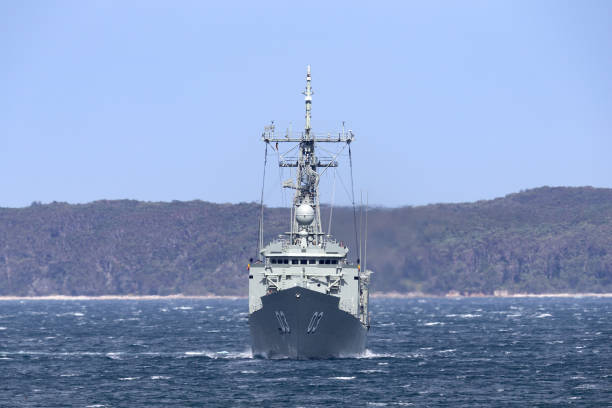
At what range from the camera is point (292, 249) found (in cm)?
6988

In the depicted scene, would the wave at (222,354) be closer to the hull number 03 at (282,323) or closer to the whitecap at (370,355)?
the whitecap at (370,355)

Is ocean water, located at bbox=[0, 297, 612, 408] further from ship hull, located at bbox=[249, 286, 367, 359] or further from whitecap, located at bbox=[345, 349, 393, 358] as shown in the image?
ship hull, located at bbox=[249, 286, 367, 359]

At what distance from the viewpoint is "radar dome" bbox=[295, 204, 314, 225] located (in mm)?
71062

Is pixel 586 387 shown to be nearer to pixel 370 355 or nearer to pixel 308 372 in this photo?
pixel 308 372

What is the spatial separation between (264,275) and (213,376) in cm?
694

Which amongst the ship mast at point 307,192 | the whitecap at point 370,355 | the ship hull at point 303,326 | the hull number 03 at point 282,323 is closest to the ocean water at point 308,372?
the whitecap at point 370,355

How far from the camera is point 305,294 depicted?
6531cm

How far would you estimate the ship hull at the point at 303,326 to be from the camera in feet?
215

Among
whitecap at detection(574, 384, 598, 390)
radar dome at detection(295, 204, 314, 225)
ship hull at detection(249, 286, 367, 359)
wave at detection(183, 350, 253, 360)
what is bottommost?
whitecap at detection(574, 384, 598, 390)

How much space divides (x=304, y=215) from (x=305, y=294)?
7326 millimetres

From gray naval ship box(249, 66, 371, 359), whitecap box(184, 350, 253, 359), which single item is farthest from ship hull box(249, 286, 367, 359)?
whitecap box(184, 350, 253, 359)

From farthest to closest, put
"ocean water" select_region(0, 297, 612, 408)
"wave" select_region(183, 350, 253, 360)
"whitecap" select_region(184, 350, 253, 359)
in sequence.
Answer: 1. "whitecap" select_region(184, 350, 253, 359)
2. "wave" select_region(183, 350, 253, 360)
3. "ocean water" select_region(0, 297, 612, 408)

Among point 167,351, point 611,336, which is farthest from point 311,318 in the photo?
point 611,336

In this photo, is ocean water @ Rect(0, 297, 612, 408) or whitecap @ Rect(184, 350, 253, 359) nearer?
ocean water @ Rect(0, 297, 612, 408)
